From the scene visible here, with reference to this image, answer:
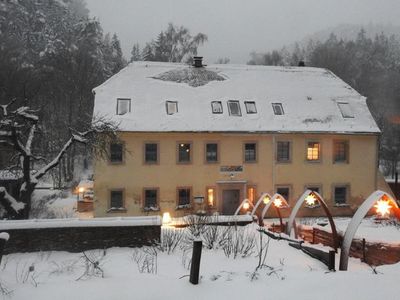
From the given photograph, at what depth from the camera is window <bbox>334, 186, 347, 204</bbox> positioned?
2813 cm

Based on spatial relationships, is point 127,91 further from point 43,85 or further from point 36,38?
point 36,38

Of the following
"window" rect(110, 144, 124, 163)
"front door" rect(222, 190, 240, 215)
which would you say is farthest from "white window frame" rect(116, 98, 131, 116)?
"front door" rect(222, 190, 240, 215)

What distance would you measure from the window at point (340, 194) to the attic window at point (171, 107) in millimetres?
12635

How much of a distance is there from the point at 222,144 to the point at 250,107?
3.63 m

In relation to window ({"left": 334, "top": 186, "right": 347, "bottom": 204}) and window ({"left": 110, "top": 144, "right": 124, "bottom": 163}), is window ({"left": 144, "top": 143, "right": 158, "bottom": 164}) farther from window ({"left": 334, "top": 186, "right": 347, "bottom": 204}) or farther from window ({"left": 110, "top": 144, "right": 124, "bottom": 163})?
window ({"left": 334, "top": 186, "right": 347, "bottom": 204})

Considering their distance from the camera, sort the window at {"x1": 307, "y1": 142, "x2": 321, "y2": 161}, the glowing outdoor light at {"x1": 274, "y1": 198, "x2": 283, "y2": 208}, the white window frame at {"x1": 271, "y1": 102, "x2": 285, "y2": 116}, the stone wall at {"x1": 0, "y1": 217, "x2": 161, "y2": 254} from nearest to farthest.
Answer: the stone wall at {"x1": 0, "y1": 217, "x2": 161, "y2": 254} → the glowing outdoor light at {"x1": 274, "y1": 198, "x2": 283, "y2": 208} → the window at {"x1": 307, "y1": 142, "x2": 321, "y2": 161} → the white window frame at {"x1": 271, "y1": 102, "x2": 285, "y2": 116}

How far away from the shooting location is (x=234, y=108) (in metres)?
27.5

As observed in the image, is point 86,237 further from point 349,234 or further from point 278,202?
point 349,234

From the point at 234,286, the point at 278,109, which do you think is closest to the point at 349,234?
the point at 234,286

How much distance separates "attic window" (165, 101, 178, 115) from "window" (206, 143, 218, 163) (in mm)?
3198

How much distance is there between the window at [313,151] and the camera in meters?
27.7

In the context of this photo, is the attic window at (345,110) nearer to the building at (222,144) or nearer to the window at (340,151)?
the building at (222,144)

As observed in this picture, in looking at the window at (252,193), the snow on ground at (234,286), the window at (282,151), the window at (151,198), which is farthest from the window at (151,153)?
the snow on ground at (234,286)

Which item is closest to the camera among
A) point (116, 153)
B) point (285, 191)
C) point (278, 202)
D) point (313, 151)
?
point (278, 202)
